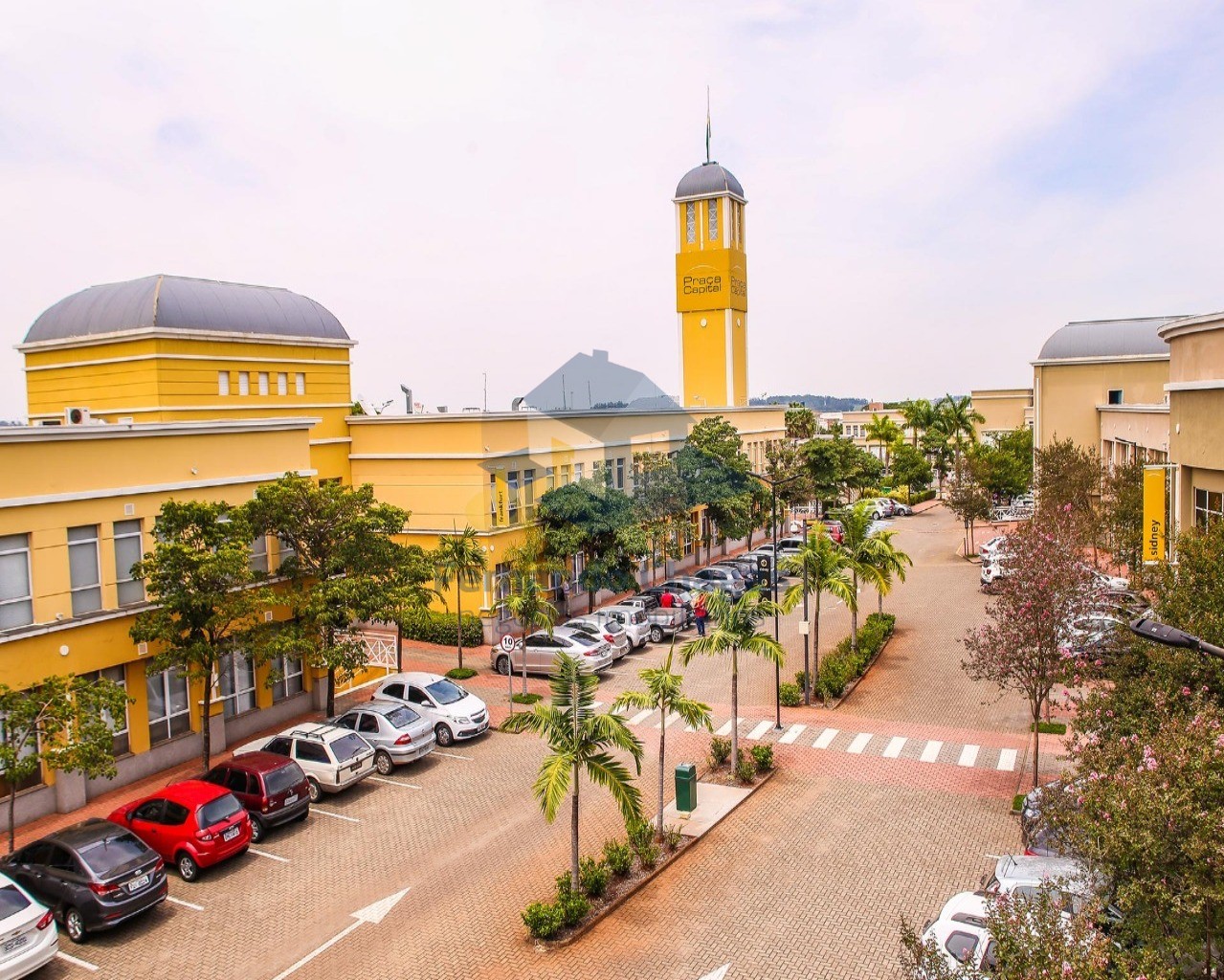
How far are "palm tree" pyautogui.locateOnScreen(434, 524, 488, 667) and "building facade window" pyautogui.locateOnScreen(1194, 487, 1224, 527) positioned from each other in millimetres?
20447

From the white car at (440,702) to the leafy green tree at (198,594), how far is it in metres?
4.12

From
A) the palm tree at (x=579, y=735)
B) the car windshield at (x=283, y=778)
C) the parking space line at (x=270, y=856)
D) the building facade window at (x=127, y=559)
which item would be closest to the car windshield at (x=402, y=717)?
the car windshield at (x=283, y=778)

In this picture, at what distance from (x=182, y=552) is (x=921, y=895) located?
16372 millimetres

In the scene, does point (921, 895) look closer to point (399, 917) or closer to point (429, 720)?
point (399, 917)

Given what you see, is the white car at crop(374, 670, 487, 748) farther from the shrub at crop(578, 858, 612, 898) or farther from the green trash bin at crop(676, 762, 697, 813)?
the shrub at crop(578, 858, 612, 898)

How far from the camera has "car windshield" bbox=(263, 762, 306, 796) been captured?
62.3ft

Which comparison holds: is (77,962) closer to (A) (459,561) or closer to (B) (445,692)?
(B) (445,692)

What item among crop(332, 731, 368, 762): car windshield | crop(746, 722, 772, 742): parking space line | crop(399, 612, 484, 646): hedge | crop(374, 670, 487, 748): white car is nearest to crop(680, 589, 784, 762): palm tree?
crop(746, 722, 772, 742): parking space line

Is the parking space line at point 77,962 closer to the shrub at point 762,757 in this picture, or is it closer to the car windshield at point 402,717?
the car windshield at point 402,717

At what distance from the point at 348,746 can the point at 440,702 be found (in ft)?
12.4

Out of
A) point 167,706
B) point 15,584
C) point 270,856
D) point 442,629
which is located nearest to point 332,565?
point 167,706

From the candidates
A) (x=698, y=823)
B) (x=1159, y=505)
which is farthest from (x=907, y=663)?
(x=698, y=823)

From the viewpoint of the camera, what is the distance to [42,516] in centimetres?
2023

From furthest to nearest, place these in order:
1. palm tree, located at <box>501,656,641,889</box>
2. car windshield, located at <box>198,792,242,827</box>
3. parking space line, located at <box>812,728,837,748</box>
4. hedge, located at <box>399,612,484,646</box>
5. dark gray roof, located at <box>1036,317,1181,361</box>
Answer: dark gray roof, located at <box>1036,317,1181,361</box>, hedge, located at <box>399,612,484,646</box>, parking space line, located at <box>812,728,837,748</box>, car windshield, located at <box>198,792,242,827</box>, palm tree, located at <box>501,656,641,889</box>
